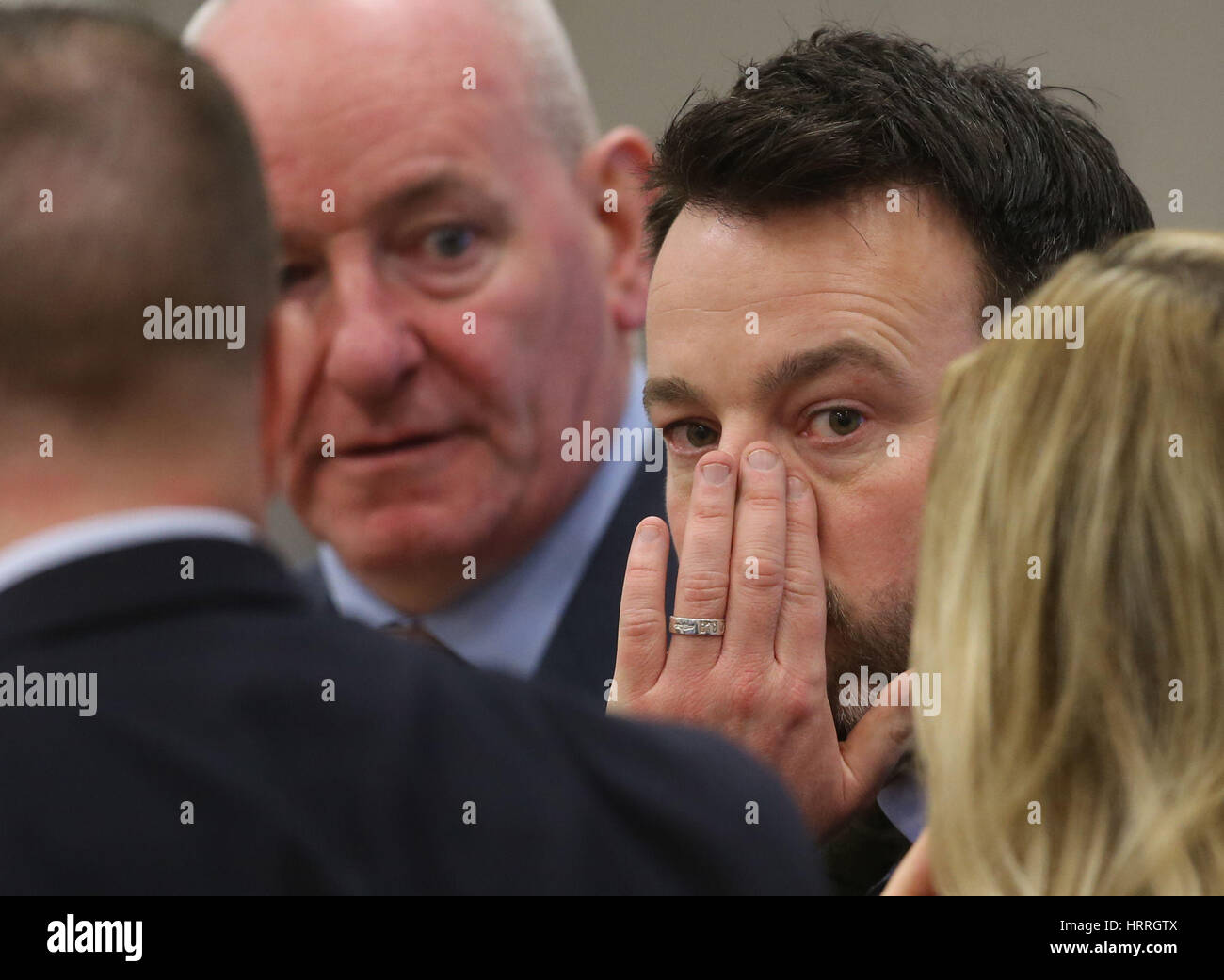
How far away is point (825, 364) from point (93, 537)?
2.38 ft

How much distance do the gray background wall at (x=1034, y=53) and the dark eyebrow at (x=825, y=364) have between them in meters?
0.36

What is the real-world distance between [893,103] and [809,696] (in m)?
0.52

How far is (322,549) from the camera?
1.47 m

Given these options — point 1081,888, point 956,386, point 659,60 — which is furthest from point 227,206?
point 659,60

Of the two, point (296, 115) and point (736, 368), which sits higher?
point (296, 115)

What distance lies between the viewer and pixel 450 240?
141 centimetres

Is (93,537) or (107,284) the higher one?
(107,284)

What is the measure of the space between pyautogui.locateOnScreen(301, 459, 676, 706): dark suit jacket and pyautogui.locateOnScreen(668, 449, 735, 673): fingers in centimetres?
18

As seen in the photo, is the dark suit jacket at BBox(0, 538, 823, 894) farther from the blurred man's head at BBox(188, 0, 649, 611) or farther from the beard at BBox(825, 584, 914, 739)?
the blurred man's head at BBox(188, 0, 649, 611)

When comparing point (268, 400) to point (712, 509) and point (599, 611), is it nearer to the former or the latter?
point (712, 509)

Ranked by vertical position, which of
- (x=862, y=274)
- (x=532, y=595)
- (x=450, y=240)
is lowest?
(x=532, y=595)

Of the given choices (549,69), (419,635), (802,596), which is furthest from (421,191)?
(802,596)
